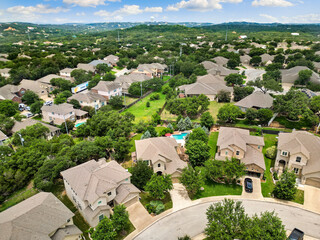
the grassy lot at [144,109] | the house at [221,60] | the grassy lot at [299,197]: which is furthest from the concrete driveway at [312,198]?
the house at [221,60]

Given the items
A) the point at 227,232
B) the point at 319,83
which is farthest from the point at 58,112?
the point at 319,83

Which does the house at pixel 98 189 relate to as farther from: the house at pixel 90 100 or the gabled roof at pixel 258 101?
the gabled roof at pixel 258 101

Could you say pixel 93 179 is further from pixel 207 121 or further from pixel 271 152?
pixel 271 152

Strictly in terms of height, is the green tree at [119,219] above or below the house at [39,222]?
below

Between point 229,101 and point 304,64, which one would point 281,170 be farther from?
point 304,64

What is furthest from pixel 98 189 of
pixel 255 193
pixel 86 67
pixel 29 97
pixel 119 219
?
pixel 86 67

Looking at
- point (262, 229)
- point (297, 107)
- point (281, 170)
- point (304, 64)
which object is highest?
point (304, 64)
